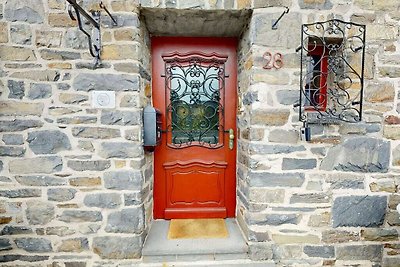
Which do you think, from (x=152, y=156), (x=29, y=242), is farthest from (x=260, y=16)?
(x=29, y=242)

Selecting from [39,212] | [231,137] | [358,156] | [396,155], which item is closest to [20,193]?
[39,212]

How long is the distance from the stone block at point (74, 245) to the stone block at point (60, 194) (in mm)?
349

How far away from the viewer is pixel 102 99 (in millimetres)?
2072

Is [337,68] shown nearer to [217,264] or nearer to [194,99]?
[194,99]

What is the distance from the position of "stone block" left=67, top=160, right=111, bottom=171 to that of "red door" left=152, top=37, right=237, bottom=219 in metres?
0.61

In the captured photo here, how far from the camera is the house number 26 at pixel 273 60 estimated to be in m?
2.09

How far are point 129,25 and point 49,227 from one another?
1753mm

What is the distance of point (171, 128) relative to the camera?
2602 mm

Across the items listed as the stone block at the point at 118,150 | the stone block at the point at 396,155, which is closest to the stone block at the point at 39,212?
the stone block at the point at 118,150

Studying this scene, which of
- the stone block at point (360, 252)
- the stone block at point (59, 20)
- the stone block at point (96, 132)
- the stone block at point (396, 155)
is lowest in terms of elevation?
the stone block at point (360, 252)

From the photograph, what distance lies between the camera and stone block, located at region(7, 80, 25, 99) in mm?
2043

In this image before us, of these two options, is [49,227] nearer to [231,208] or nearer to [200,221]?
[200,221]

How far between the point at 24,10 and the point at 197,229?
2345 millimetres

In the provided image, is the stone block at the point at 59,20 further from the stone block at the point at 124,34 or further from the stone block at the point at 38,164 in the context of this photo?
the stone block at the point at 38,164
